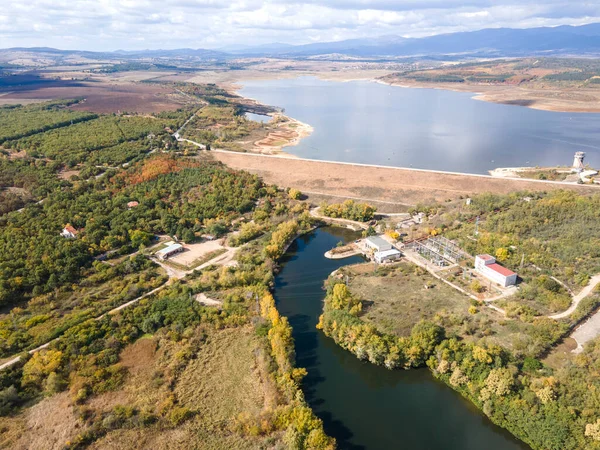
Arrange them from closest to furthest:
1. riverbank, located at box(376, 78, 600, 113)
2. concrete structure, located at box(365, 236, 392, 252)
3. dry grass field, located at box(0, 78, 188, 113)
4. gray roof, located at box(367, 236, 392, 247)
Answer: concrete structure, located at box(365, 236, 392, 252) → gray roof, located at box(367, 236, 392, 247) → dry grass field, located at box(0, 78, 188, 113) → riverbank, located at box(376, 78, 600, 113)

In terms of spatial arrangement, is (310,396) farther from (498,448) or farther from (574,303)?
(574,303)

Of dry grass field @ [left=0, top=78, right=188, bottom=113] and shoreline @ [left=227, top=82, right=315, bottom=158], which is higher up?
dry grass field @ [left=0, top=78, right=188, bottom=113]

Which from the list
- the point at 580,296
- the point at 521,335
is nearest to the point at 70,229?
the point at 521,335

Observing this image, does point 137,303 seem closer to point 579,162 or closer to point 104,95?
point 579,162

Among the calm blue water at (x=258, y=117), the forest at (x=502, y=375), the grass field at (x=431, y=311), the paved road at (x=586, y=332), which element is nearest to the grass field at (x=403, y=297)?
the grass field at (x=431, y=311)

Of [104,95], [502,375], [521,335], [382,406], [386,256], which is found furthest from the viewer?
[104,95]

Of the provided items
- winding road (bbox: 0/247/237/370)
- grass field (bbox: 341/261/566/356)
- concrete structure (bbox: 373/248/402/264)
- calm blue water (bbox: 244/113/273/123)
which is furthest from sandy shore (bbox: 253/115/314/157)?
grass field (bbox: 341/261/566/356)

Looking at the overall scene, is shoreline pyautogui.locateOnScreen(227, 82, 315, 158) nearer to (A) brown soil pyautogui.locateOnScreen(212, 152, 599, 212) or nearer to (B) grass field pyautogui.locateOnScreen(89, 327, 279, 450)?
(A) brown soil pyautogui.locateOnScreen(212, 152, 599, 212)
